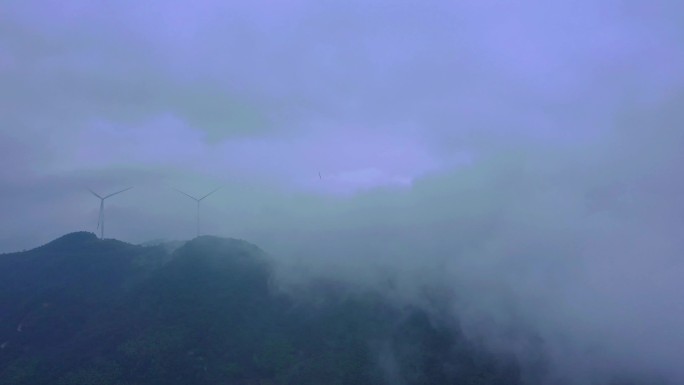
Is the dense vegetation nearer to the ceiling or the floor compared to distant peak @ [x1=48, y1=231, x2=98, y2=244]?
nearer to the floor

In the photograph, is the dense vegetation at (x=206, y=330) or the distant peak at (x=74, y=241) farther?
the distant peak at (x=74, y=241)

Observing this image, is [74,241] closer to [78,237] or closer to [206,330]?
[78,237]

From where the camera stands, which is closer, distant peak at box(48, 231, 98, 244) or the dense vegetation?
the dense vegetation

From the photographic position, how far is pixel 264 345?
102 meters

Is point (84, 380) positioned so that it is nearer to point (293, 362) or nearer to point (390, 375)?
point (293, 362)

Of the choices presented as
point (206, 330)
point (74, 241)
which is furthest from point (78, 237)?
point (206, 330)

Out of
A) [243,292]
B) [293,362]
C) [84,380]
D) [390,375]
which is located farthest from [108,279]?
[390,375]

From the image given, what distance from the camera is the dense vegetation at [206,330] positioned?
3679 inches

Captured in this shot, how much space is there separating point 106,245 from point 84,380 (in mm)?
48968

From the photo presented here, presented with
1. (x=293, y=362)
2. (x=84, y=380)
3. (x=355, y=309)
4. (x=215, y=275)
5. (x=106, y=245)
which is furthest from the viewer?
(x=106, y=245)

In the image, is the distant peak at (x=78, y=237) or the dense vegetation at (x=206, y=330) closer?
the dense vegetation at (x=206, y=330)

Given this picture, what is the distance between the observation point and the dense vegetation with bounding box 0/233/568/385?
93438 mm

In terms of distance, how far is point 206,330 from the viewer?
339 ft

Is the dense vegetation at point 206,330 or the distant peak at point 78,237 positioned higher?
the distant peak at point 78,237
